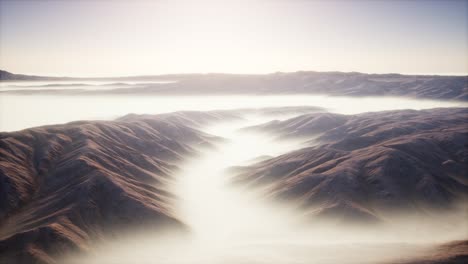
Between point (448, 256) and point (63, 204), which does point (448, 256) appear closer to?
point (448, 256)

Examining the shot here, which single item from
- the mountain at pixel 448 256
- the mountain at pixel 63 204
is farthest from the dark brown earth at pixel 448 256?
A: the mountain at pixel 63 204

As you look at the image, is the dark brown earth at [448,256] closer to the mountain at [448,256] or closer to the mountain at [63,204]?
the mountain at [448,256]

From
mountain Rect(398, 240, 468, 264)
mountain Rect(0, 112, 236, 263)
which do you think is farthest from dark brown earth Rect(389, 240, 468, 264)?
mountain Rect(0, 112, 236, 263)

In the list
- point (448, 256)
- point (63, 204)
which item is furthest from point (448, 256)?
point (63, 204)

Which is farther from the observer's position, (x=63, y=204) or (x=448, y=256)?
(x=63, y=204)

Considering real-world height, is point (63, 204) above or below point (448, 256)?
below

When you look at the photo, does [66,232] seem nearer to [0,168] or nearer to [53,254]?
[53,254]

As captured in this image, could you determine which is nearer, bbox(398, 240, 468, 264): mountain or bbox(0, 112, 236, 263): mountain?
bbox(398, 240, 468, 264): mountain

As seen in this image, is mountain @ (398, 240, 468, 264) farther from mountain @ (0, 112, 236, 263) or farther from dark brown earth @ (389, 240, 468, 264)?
mountain @ (0, 112, 236, 263)

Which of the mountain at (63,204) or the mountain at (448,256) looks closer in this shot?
the mountain at (448,256)

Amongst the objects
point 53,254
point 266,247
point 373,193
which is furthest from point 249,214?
point 53,254

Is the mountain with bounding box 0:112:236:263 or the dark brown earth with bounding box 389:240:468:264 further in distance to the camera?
the mountain with bounding box 0:112:236:263
